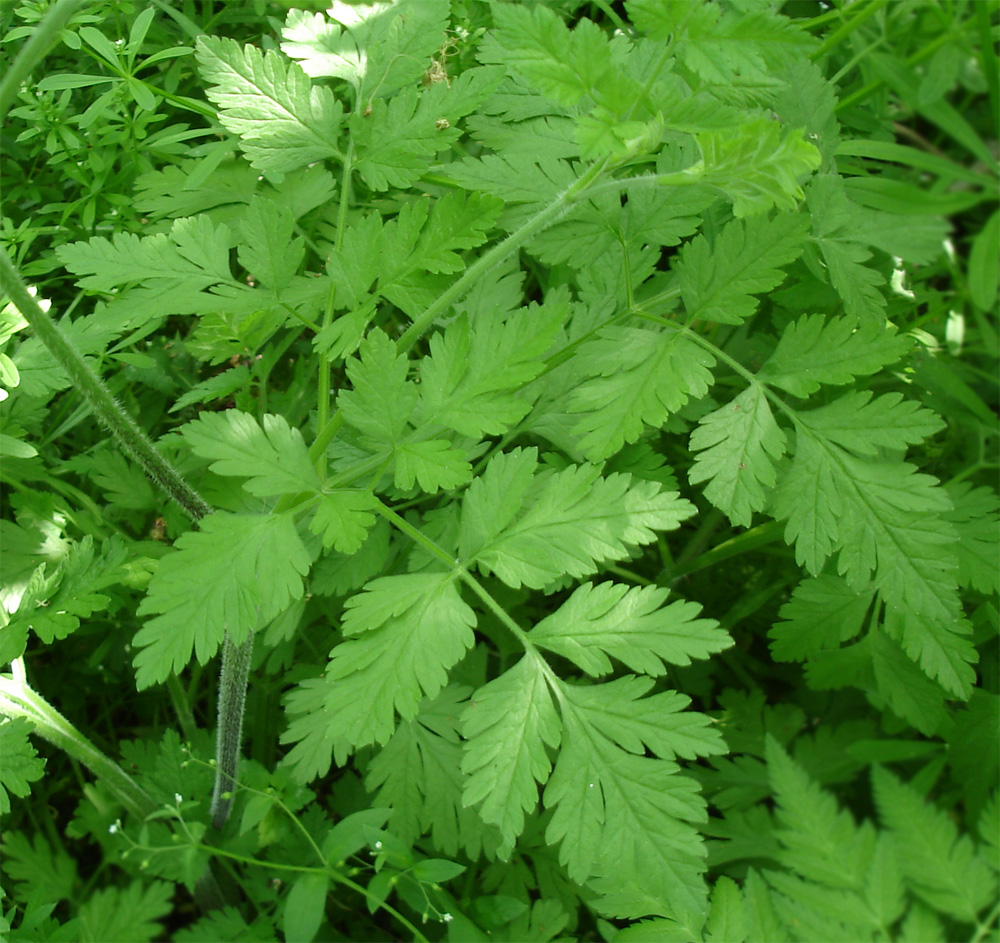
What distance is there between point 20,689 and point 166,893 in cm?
51

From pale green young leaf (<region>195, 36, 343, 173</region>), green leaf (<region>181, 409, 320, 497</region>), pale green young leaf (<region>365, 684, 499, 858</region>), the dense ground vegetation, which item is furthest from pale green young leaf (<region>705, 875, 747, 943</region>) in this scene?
pale green young leaf (<region>195, 36, 343, 173</region>)

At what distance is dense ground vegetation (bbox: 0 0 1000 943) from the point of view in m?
1.23

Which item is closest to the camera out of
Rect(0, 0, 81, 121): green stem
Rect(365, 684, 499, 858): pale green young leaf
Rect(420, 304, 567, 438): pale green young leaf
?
Rect(0, 0, 81, 121): green stem

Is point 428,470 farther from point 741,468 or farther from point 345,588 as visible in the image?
point 741,468

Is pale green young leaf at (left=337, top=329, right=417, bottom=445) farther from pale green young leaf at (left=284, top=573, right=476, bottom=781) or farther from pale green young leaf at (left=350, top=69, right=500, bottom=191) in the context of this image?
pale green young leaf at (left=350, top=69, right=500, bottom=191)

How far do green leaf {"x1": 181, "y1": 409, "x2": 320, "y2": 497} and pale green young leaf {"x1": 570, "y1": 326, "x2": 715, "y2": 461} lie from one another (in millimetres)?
488

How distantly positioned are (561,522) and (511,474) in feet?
0.40

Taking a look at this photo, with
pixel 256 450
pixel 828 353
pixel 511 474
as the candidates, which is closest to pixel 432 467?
pixel 511 474

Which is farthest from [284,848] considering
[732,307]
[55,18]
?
[55,18]

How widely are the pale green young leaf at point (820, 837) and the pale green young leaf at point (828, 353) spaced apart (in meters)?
0.70

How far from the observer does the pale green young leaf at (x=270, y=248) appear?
146cm

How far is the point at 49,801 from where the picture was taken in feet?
6.77

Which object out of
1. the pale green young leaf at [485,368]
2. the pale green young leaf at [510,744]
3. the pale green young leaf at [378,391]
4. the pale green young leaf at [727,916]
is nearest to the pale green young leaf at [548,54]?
the pale green young leaf at [485,368]

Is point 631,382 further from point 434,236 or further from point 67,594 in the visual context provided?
point 67,594
